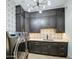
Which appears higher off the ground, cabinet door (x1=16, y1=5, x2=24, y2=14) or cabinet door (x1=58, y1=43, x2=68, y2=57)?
cabinet door (x1=16, y1=5, x2=24, y2=14)

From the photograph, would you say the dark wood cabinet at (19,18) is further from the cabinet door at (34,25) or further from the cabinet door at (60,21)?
the cabinet door at (60,21)

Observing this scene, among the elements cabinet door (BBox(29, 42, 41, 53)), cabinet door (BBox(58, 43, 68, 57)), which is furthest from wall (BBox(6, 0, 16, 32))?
cabinet door (BBox(58, 43, 68, 57))

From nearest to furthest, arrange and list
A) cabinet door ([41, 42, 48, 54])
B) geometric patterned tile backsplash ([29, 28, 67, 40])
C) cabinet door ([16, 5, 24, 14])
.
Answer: cabinet door ([41, 42, 48, 54]) < cabinet door ([16, 5, 24, 14]) < geometric patterned tile backsplash ([29, 28, 67, 40])

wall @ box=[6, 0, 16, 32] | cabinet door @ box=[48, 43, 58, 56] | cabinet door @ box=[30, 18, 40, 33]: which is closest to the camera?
wall @ box=[6, 0, 16, 32]

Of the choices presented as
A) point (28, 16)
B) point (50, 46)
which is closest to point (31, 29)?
point (28, 16)

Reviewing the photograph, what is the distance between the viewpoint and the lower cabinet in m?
5.08

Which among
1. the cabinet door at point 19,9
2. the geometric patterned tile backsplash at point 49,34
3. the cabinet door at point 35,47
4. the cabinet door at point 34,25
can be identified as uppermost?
the cabinet door at point 19,9

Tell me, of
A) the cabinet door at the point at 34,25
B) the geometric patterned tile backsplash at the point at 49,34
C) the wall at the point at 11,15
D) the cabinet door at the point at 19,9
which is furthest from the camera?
the cabinet door at the point at 34,25

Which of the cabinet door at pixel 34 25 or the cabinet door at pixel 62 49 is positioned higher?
the cabinet door at pixel 34 25

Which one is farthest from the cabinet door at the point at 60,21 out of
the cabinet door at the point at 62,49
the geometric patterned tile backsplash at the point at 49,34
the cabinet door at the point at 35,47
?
the cabinet door at the point at 35,47

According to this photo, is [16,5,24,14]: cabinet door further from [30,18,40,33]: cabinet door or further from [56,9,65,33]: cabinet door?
[56,9,65,33]: cabinet door

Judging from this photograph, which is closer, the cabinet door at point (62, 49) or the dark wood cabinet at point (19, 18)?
the cabinet door at point (62, 49)

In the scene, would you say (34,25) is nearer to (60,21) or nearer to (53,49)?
(60,21)

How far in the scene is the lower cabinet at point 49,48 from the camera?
5.08m
